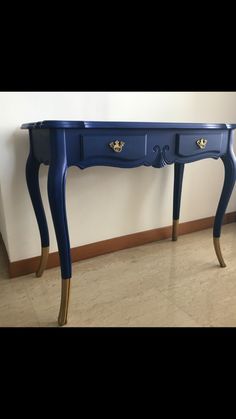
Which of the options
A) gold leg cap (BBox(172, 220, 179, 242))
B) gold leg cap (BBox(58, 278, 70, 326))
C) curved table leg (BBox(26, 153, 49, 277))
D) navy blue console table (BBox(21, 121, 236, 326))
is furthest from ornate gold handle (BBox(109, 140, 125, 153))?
gold leg cap (BBox(172, 220, 179, 242))

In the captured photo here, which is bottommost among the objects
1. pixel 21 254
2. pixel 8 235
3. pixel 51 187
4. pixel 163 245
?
pixel 163 245

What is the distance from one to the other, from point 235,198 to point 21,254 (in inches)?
65.9

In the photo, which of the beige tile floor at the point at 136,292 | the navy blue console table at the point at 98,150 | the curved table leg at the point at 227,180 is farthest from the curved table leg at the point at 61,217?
the curved table leg at the point at 227,180

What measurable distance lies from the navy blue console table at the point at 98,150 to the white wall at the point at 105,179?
0.12 meters

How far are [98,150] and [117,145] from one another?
0.08 m

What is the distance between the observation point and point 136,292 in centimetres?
129

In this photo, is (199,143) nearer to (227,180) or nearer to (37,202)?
(227,180)

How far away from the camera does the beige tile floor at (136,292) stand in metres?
1.09

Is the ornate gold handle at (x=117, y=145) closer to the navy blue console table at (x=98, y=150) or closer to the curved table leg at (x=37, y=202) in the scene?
the navy blue console table at (x=98, y=150)

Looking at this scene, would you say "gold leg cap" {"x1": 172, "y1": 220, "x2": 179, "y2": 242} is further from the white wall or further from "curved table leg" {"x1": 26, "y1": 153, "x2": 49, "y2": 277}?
"curved table leg" {"x1": 26, "y1": 153, "x2": 49, "y2": 277}

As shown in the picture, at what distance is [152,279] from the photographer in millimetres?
1399
